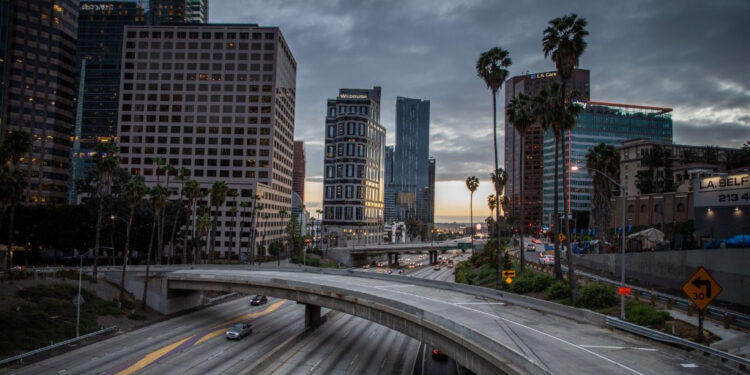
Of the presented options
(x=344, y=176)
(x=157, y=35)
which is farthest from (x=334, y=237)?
(x=157, y=35)

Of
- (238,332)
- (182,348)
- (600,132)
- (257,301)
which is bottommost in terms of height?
(257,301)

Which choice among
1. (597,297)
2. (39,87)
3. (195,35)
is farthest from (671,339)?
(39,87)

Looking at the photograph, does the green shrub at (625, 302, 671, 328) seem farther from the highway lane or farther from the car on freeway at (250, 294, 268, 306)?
the car on freeway at (250, 294, 268, 306)

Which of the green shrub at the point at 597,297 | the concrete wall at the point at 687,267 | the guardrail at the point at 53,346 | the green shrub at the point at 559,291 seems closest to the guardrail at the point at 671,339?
the green shrub at the point at 597,297

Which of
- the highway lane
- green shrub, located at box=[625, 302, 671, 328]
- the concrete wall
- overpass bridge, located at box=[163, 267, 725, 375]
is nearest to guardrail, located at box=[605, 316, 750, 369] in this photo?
overpass bridge, located at box=[163, 267, 725, 375]

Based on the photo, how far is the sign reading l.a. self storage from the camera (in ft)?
153

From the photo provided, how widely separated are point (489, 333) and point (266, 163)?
4472 inches

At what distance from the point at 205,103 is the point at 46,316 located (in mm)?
98919

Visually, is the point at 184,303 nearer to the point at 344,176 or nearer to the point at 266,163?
the point at 266,163

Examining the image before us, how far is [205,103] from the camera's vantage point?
421ft

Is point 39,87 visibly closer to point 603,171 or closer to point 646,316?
point 603,171

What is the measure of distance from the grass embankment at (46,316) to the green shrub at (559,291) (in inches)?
1795

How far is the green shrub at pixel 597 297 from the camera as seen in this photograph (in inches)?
1191

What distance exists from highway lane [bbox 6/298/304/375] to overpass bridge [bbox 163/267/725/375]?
20.0 ft
